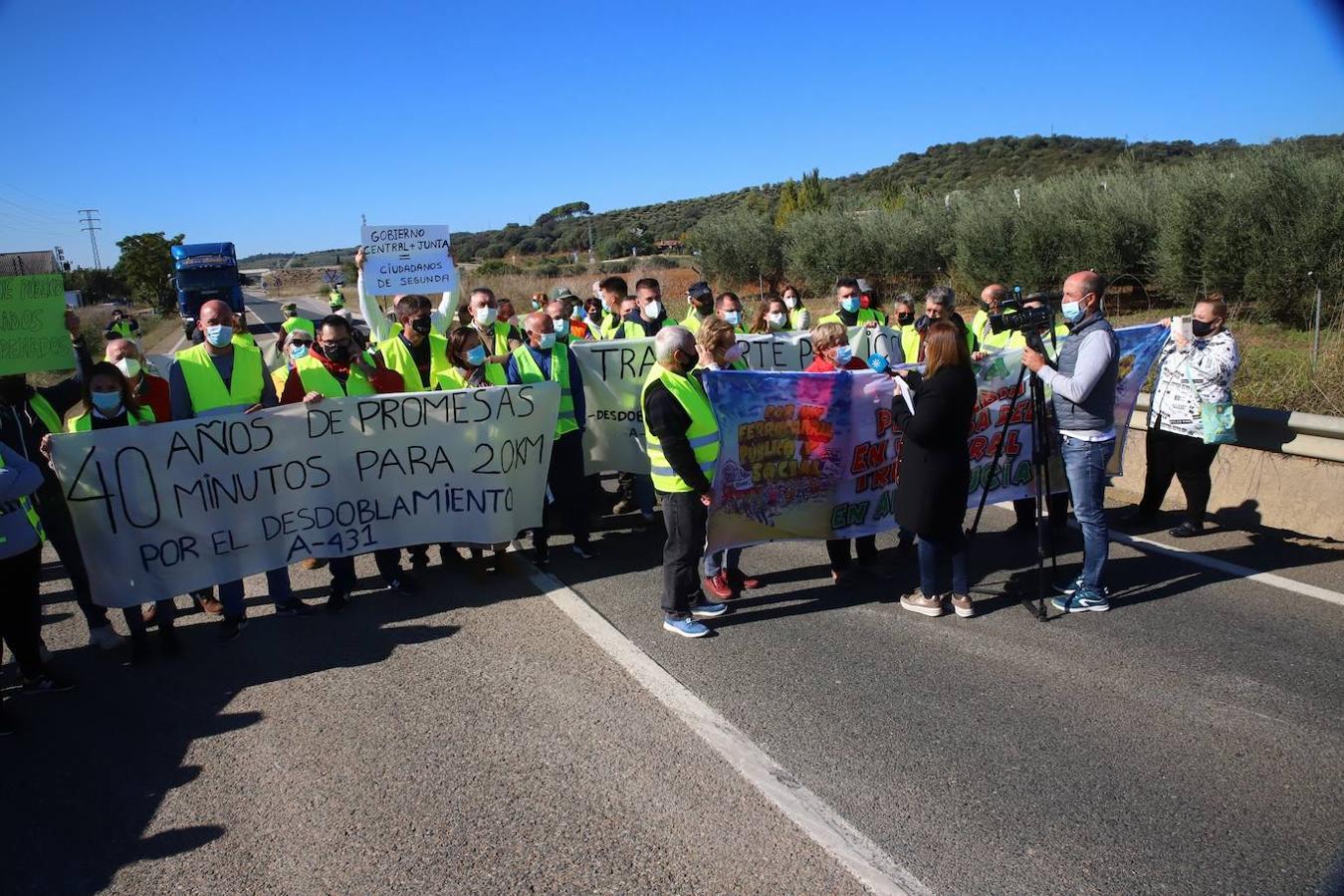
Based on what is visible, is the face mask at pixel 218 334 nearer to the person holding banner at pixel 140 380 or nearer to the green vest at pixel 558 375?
the person holding banner at pixel 140 380

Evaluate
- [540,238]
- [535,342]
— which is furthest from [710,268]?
[540,238]

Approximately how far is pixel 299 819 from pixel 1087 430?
461cm

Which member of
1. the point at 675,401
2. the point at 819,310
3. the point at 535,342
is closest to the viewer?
the point at 675,401

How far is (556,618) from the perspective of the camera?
18.9ft

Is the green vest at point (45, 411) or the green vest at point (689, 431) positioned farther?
the green vest at point (45, 411)

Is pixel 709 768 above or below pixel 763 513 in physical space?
below

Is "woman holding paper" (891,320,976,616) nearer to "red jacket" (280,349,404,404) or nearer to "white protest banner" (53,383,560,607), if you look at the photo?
"white protest banner" (53,383,560,607)

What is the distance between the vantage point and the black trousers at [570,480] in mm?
6996

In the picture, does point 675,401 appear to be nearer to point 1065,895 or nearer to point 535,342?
point 535,342

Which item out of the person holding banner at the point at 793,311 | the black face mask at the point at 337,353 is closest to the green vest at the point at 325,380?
the black face mask at the point at 337,353

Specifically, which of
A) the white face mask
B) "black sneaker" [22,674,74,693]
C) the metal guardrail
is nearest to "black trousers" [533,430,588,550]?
"black sneaker" [22,674,74,693]

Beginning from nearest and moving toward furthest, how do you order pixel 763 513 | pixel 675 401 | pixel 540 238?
pixel 675 401, pixel 763 513, pixel 540 238

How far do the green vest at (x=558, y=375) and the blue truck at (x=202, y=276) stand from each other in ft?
105

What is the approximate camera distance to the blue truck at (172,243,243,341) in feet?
114
